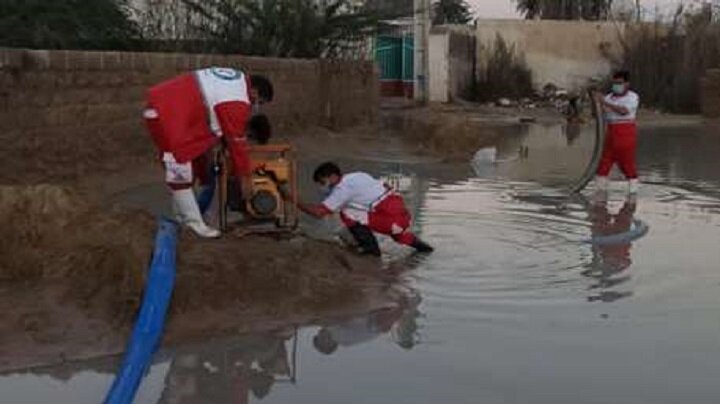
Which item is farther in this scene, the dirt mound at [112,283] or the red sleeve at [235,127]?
the red sleeve at [235,127]

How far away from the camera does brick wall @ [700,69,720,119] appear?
108 ft

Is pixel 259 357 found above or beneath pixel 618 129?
beneath

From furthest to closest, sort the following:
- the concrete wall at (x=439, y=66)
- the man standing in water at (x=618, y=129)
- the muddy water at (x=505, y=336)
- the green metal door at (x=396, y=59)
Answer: the green metal door at (x=396, y=59), the concrete wall at (x=439, y=66), the man standing in water at (x=618, y=129), the muddy water at (x=505, y=336)

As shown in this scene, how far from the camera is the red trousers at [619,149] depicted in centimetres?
1426

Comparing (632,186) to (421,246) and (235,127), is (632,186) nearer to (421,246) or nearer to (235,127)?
(421,246)

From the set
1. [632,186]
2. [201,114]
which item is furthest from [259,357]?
[632,186]

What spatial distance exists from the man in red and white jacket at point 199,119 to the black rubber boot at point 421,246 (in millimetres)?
1763

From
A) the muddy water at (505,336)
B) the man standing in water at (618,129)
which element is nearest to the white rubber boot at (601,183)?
the man standing in water at (618,129)

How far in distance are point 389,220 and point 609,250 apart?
191 centimetres

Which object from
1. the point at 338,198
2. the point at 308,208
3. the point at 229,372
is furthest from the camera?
the point at 338,198

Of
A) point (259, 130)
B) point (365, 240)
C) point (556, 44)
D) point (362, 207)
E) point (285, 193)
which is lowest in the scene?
point (365, 240)

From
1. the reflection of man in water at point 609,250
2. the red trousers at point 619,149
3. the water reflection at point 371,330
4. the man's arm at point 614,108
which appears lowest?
the reflection of man in water at point 609,250

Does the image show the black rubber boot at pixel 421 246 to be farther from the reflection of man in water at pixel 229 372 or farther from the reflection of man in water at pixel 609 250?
the reflection of man in water at pixel 229 372

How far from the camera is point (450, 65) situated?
38.6m
